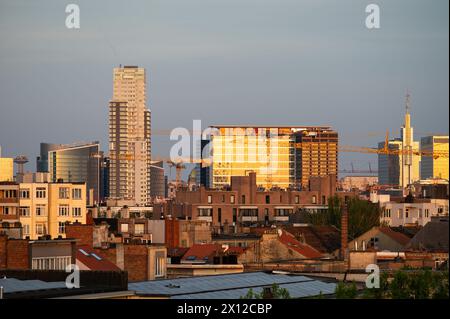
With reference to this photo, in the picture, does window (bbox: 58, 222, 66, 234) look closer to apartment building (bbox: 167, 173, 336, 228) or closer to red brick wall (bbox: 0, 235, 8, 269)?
red brick wall (bbox: 0, 235, 8, 269)

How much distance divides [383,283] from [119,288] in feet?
22.7

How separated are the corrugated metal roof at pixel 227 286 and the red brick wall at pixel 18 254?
25.9 ft

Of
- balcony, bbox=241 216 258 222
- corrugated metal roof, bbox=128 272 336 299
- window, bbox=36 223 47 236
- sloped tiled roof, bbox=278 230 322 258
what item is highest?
balcony, bbox=241 216 258 222

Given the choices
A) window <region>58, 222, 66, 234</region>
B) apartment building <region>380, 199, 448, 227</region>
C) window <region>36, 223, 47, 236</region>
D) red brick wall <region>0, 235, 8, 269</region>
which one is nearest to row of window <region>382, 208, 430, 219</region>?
apartment building <region>380, 199, 448, 227</region>

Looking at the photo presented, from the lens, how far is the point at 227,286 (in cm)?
4794

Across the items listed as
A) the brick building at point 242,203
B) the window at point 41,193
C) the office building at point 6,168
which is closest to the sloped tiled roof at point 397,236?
the window at point 41,193

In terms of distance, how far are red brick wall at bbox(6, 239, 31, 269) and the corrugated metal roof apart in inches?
311

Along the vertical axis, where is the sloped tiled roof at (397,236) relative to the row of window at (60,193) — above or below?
below

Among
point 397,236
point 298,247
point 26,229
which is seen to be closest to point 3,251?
point 298,247

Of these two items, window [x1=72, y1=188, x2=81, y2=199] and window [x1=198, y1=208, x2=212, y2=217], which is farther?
window [x1=198, y1=208, x2=212, y2=217]

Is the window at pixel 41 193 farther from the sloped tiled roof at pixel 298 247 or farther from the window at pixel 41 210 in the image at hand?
the sloped tiled roof at pixel 298 247

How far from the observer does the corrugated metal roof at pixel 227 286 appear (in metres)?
44.6

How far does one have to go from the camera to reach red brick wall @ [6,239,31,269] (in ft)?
190
